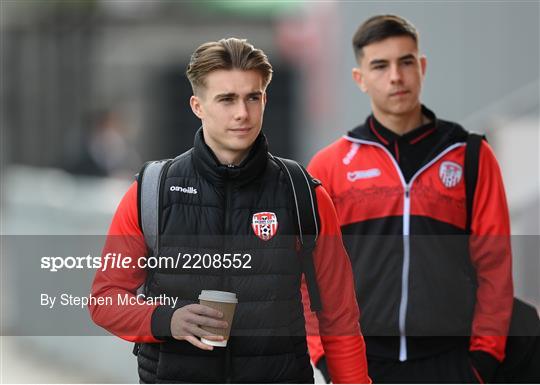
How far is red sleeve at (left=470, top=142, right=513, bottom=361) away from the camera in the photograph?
4.61m

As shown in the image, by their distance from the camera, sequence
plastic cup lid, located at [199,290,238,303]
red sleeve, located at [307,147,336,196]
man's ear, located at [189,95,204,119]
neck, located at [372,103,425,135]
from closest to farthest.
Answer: plastic cup lid, located at [199,290,238,303] < man's ear, located at [189,95,204,119] < red sleeve, located at [307,147,336,196] < neck, located at [372,103,425,135]

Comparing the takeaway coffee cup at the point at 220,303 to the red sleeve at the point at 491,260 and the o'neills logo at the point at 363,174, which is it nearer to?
the o'neills logo at the point at 363,174

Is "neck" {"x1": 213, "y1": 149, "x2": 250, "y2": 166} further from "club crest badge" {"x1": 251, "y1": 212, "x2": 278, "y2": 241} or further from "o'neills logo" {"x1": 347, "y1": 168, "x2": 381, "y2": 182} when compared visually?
"o'neills logo" {"x1": 347, "y1": 168, "x2": 381, "y2": 182}

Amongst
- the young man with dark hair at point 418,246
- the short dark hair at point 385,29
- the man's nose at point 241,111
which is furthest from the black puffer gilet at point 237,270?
the short dark hair at point 385,29

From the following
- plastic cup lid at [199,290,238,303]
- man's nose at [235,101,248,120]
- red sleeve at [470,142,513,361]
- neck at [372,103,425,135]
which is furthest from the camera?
neck at [372,103,425,135]

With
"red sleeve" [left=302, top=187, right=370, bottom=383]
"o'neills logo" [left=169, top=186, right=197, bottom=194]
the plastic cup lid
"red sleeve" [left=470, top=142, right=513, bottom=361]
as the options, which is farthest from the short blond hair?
"red sleeve" [left=470, top=142, right=513, bottom=361]

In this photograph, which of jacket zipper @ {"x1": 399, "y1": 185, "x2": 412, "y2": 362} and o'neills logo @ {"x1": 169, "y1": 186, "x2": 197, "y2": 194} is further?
jacket zipper @ {"x1": 399, "y1": 185, "x2": 412, "y2": 362}

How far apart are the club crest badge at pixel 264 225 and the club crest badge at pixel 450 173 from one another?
1.25m

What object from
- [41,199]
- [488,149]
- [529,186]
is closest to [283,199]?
[488,149]

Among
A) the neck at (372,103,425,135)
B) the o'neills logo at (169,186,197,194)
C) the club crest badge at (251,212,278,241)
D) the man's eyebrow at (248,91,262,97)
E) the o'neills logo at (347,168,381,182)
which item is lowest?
the club crest badge at (251,212,278,241)

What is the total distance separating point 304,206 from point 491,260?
125 centimetres

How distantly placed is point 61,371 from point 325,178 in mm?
5326

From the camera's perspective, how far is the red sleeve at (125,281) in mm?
3643

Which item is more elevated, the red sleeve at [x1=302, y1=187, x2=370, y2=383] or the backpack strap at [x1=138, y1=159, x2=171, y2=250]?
the backpack strap at [x1=138, y1=159, x2=171, y2=250]
